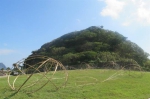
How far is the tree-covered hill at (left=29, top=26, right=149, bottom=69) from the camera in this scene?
4159cm

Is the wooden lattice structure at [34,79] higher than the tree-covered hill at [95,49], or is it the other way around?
the tree-covered hill at [95,49]

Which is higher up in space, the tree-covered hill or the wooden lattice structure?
the tree-covered hill

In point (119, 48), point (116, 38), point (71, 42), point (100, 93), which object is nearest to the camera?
point (100, 93)

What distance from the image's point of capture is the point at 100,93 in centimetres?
1027

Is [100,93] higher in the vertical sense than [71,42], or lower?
lower

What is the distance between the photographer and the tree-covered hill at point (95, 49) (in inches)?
1638

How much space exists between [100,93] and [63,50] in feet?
134

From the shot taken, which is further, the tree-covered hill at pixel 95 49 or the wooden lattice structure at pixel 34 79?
the tree-covered hill at pixel 95 49

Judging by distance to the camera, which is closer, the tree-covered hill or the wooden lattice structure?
the wooden lattice structure

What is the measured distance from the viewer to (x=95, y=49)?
46.4m

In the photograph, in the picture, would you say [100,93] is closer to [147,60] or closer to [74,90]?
[74,90]

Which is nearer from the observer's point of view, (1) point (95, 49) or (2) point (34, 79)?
(2) point (34, 79)

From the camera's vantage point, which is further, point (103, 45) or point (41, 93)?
point (103, 45)

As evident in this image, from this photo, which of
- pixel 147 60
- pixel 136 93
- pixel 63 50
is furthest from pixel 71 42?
pixel 136 93
